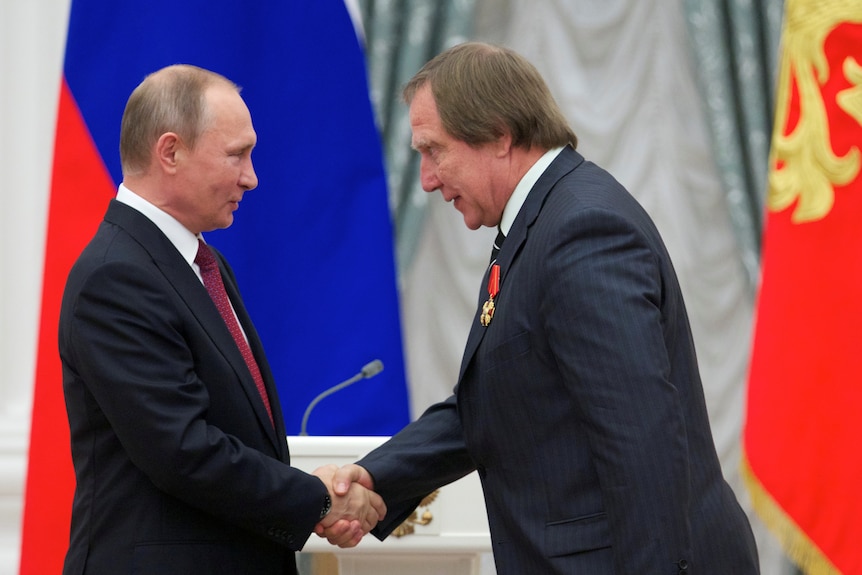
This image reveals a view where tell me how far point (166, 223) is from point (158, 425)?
16.9 inches

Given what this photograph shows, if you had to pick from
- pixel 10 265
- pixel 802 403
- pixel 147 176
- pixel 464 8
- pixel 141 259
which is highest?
pixel 464 8

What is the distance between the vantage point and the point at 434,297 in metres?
4.29

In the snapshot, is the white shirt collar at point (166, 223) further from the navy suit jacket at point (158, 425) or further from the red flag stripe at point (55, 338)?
the red flag stripe at point (55, 338)

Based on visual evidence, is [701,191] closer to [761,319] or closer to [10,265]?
[761,319]

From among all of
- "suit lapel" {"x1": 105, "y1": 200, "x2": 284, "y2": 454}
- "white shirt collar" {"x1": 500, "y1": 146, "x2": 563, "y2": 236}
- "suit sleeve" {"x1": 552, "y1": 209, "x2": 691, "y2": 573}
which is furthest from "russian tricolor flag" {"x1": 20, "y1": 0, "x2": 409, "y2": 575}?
"suit sleeve" {"x1": 552, "y1": 209, "x2": 691, "y2": 573}

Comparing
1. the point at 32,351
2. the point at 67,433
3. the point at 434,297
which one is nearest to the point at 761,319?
the point at 434,297

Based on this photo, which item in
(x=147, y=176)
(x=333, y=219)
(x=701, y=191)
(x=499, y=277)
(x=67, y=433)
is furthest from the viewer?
(x=701, y=191)

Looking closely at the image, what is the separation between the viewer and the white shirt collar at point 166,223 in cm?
207

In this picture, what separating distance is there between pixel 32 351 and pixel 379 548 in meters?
1.79

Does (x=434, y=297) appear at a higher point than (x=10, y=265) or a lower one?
lower

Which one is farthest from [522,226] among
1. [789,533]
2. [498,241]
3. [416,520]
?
[789,533]

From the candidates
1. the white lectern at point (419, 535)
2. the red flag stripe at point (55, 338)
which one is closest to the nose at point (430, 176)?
the white lectern at point (419, 535)

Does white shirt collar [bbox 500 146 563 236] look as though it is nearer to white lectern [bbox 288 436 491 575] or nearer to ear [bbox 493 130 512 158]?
ear [bbox 493 130 512 158]

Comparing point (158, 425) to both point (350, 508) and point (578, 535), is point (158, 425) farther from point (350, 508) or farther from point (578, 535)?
point (578, 535)
